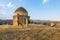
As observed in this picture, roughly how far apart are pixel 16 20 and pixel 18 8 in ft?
8.38

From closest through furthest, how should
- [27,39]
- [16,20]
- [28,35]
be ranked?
1. [27,39]
2. [28,35]
3. [16,20]

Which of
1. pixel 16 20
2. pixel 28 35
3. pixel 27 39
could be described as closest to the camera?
pixel 27 39

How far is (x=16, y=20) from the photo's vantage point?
27.0 m

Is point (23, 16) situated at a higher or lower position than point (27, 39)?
higher

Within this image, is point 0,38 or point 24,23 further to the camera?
point 24,23

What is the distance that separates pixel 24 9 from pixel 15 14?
2.13 metres

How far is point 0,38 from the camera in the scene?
9695 mm

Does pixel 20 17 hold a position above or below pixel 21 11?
below

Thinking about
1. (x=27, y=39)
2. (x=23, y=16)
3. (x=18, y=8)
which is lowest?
(x=27, y=39)

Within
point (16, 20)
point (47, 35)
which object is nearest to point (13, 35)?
point (47, 35)

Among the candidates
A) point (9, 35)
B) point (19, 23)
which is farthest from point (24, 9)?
point (9, 35)

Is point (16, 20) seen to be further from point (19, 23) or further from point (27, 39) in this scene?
point (27, 39)

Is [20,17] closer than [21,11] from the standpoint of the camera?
No

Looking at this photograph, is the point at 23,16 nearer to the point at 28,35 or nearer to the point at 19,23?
the point at 19,23
